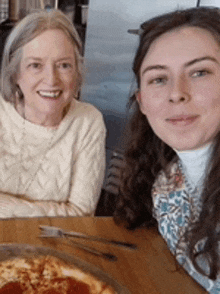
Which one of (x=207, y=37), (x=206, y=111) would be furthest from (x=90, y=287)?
(x=207, y=37)

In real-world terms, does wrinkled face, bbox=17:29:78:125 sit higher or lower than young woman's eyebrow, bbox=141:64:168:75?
lower

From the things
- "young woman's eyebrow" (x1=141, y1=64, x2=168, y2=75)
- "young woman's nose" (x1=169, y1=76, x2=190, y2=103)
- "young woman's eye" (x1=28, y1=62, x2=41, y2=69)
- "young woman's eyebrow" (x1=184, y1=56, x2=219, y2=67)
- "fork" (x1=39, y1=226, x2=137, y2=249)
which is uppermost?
"young woman's eyebrow" (x1=184, y1=56, x2=219, y2=67)

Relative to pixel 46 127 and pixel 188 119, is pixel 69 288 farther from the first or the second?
pixel 46 127

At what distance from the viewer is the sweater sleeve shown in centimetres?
147

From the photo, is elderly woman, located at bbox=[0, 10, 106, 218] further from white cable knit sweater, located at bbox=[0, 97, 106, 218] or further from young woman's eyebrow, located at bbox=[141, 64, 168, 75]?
young woman's eyebrow, located at bbox=[141, 64, 168, 75]

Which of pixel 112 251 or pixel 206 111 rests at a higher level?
pixel 206 111

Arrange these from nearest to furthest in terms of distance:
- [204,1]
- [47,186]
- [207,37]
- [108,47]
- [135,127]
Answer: [207,37] → [135,127] → [47,186] → [204,1] → [108,47]

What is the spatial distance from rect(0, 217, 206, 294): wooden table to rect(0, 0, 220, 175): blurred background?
1776 mm

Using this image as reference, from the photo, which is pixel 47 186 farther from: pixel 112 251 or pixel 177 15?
pixel 177 15

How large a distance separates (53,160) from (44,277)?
831 millimetres

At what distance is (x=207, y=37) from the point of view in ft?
3.11

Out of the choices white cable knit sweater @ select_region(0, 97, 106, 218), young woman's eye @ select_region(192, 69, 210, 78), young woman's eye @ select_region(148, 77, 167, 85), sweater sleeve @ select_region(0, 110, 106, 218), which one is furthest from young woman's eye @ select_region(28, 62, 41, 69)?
young woman's eye @ select_region(192, 69, 210, 78)

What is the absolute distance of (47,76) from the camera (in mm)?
1538

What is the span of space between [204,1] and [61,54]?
59.9 inches
